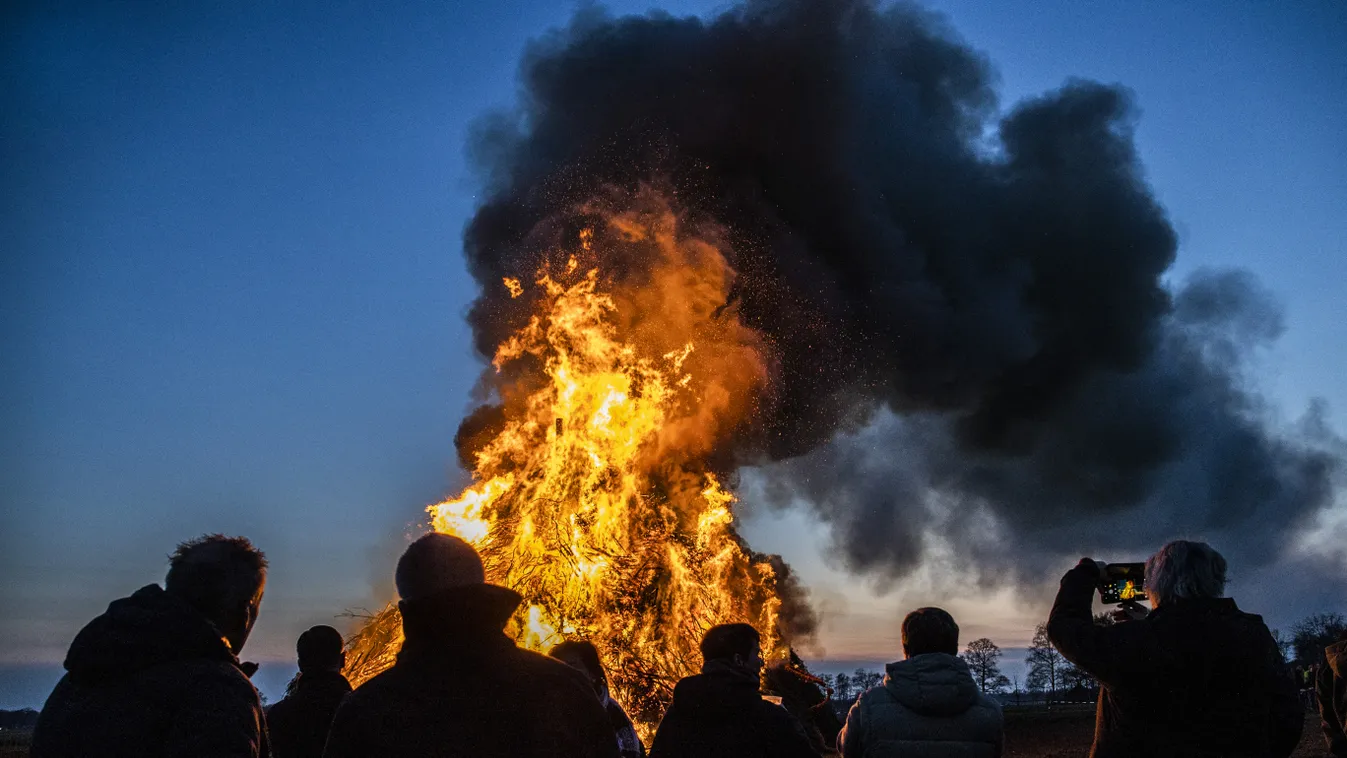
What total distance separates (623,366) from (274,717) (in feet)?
38.4

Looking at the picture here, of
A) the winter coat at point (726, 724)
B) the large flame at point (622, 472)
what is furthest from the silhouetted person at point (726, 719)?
the large flame at point (622, 472)

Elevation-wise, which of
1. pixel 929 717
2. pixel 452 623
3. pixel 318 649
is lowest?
pixel 929 717

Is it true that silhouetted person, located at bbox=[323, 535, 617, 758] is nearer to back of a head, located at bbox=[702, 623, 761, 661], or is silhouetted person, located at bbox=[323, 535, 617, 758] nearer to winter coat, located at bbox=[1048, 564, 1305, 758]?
back of a head, located at bbox=[702, 623, 761, 661]

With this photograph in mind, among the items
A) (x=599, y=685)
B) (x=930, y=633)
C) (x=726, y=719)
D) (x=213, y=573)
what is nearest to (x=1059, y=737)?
(x=599, y=685)

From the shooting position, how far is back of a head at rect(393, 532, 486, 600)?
3.02 meters

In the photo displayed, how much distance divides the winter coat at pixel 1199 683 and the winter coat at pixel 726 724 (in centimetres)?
149

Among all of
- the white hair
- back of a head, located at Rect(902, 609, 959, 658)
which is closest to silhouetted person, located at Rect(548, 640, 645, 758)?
back of a head, located at Rect(902, 609, 959, 658)

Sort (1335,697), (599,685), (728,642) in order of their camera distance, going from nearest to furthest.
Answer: (728,642) → (1335,697) → (599,685)

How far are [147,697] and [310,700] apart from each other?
2.40m

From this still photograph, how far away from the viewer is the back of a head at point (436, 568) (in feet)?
9.91

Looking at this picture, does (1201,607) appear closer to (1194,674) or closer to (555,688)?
(1194,674)

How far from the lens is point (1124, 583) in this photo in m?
4.63

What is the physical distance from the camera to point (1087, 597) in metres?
4.31

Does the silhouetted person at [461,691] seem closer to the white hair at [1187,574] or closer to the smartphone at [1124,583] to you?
the white hair at [1187,574]
